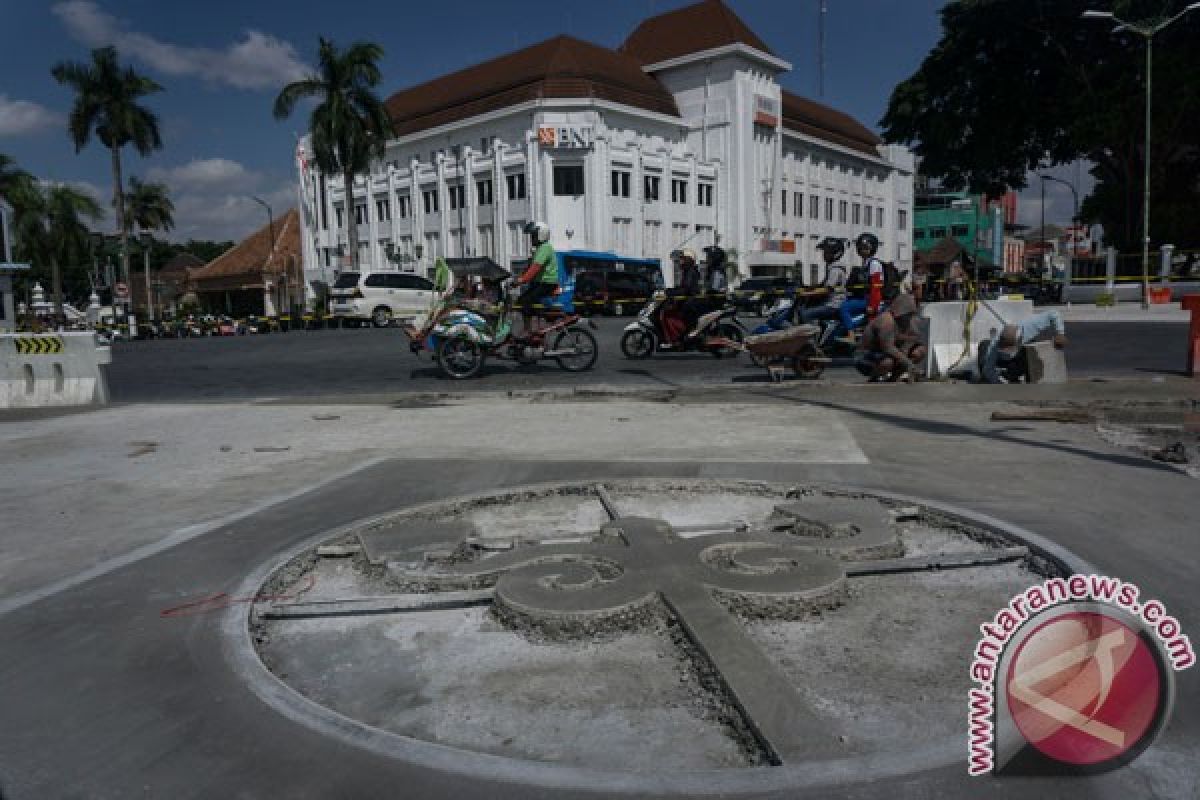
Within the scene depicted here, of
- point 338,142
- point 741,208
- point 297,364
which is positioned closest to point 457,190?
point 338,142

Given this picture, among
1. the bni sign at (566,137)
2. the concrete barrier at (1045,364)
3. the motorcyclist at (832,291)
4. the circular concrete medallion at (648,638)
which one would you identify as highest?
the bni sign at (566,137)

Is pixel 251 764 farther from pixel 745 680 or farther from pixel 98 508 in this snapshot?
pixel 98 508

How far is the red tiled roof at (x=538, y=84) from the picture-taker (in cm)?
5188

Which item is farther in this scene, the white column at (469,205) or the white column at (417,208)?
the white column at (417,208)

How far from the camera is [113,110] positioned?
1497 inches

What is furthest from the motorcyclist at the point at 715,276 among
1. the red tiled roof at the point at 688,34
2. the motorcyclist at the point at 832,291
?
the red tiled roof at the point at 688,34

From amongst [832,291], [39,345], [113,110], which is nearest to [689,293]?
[832,291]

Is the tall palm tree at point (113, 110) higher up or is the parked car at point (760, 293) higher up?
the tall palm tree at point (113, 110)

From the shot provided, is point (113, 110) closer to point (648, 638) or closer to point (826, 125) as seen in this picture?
point (648, 638)

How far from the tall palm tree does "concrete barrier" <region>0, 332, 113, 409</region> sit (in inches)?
1180

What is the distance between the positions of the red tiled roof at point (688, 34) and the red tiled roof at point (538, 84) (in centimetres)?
245

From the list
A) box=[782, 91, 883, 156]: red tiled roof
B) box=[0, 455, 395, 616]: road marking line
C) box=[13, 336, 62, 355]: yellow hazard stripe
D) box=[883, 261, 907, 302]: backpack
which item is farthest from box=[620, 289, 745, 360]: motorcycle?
box=[782, 91, 883, 156]: red tiled roof

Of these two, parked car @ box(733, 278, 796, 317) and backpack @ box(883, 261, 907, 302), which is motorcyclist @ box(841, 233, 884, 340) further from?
parked car @ box(733, 278, 796, 317)

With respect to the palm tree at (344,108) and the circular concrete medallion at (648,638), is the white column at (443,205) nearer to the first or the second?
the palm tree at (344,108)
